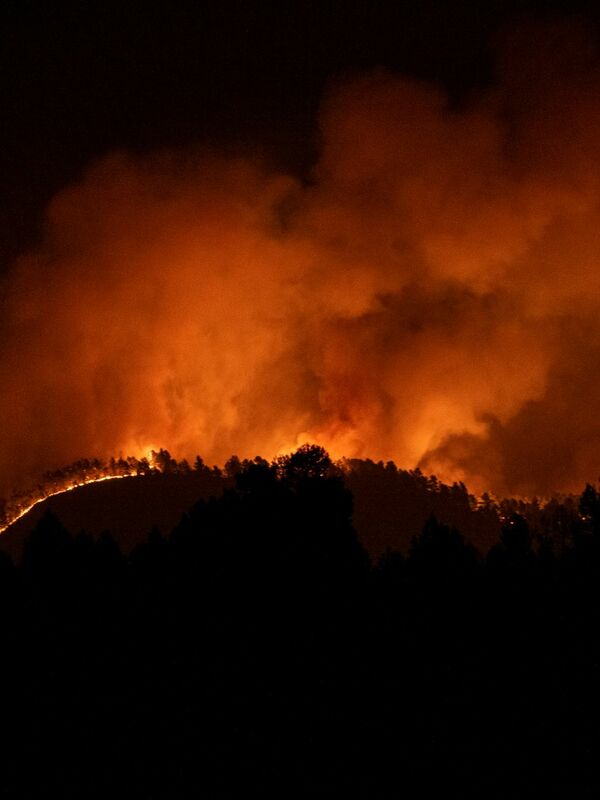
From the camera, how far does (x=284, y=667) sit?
3228 cm

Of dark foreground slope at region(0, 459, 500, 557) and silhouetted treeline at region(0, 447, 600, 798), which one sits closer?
silhouetted treeline at region(0, 447, 600, 798)

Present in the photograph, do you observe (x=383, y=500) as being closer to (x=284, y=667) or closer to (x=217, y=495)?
(x=217, y=495)

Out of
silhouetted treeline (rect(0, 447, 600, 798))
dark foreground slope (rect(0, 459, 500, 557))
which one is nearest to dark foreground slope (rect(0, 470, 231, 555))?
dark foreground slope (rect(0, 459, 500, 557))

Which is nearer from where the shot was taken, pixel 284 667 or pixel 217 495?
pixel 284 667

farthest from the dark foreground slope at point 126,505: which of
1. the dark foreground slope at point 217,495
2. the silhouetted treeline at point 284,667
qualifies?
the silhouetted treeline at point 284,667

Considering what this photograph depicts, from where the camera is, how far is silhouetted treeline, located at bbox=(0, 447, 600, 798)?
29.9 meters

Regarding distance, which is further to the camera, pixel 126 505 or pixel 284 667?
pixel 126 505

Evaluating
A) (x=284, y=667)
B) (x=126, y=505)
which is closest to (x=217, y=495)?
(x=126, y=505)

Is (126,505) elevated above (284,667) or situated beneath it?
elevated above

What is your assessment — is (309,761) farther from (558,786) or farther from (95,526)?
(95,526)

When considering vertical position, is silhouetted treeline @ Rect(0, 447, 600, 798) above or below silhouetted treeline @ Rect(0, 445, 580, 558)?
below

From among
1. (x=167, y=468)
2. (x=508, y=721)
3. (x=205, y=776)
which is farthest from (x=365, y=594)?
(x=167, y=468)

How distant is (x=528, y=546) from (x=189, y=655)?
68.7ft

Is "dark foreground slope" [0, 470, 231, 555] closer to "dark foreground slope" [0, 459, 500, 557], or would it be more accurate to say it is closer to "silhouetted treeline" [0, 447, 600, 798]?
"dark foreground slope" [0, 459, 500, 557]
